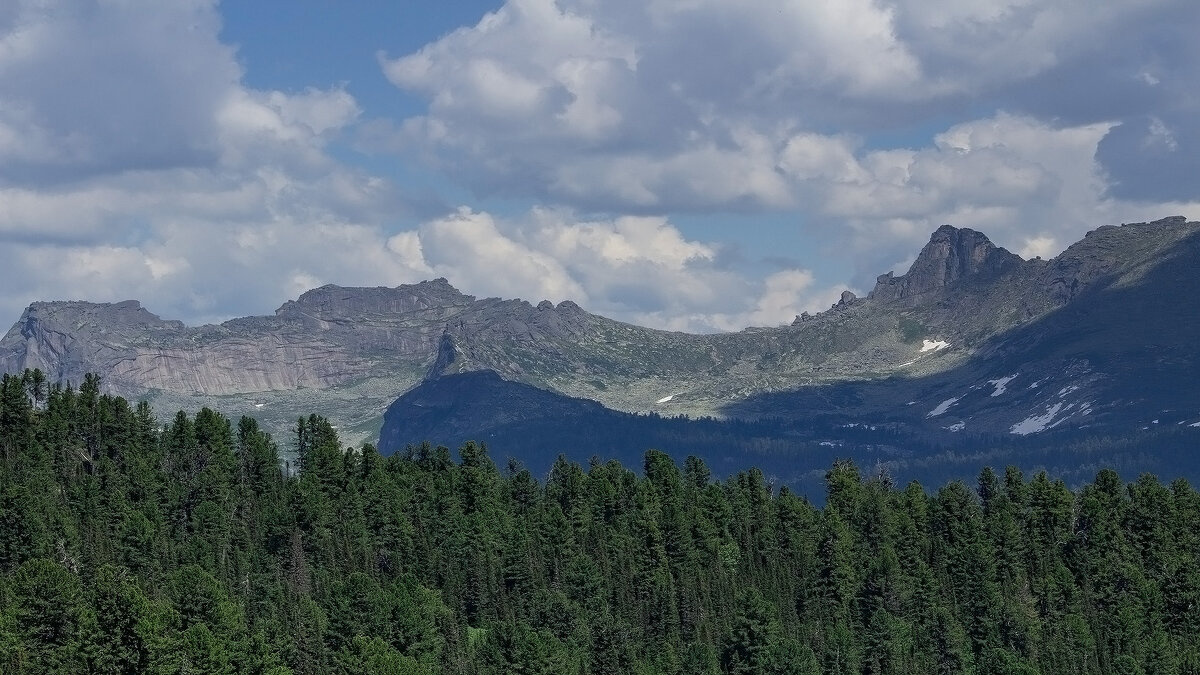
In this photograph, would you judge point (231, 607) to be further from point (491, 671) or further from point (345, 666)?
point (491, 671)

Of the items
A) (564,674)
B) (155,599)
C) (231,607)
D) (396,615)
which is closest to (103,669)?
(231,607)

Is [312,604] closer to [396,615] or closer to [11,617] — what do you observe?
[396,615]

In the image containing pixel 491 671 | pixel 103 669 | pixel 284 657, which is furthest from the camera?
pixel 491 671

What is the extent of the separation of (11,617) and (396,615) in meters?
48.2

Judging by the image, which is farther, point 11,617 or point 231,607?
point 231,607

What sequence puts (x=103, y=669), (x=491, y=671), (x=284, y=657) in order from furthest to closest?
(x=491, y=671) → (x=284, y=657) → (x=103, y=669)

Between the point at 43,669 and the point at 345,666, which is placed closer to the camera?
the point at 43,669

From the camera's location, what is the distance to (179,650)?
161500 mm

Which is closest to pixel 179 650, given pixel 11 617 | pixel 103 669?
pixel 103 669

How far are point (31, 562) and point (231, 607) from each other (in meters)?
21.6

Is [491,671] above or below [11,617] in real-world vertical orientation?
below

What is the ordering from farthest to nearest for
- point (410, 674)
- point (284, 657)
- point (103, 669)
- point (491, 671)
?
point (491, 671), point (284, 657), point (410, 674), point (103, 669)

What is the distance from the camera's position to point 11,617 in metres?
165

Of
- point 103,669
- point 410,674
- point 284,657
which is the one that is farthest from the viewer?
point 284,657
